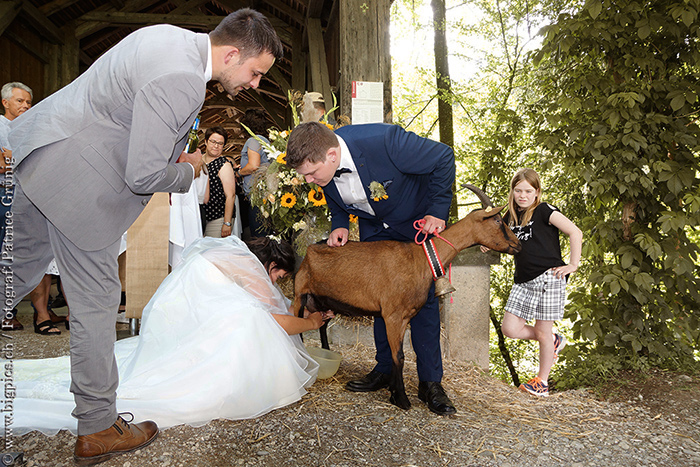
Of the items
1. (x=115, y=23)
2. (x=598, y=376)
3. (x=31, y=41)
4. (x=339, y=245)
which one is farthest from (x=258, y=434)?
(x=115, y=23)

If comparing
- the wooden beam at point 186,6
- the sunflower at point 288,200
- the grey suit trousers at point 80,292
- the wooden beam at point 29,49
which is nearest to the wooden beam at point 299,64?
the wooden beam at point 186,6

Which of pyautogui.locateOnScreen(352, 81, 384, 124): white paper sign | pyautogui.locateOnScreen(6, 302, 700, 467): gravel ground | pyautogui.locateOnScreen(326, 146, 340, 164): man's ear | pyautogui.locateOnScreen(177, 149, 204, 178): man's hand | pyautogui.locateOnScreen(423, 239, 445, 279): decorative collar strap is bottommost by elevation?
pyautogui.locateOnScreen(6, 302, 700, 467): gravel ground

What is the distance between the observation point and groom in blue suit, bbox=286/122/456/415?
270 cm

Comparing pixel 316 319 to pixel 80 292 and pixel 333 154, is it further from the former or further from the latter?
pixel 80 292

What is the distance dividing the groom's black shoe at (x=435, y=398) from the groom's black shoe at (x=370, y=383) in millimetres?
317

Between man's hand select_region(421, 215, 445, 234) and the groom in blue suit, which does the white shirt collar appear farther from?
man's hand select_region(421, 215, 445, 234)

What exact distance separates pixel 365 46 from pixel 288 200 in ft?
7.69

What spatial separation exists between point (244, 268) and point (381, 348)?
1.12m

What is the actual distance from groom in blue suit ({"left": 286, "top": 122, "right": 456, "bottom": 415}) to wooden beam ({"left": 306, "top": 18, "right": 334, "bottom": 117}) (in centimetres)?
476

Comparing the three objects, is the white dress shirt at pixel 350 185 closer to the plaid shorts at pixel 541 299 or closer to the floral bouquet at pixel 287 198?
the floral bouquet at pixel 287 198

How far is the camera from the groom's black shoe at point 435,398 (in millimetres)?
2887

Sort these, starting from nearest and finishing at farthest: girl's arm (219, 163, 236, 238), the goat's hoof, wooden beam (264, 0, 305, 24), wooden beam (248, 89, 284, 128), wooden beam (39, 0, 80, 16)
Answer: the goat's hoof
girl's arm (219, 163, 236, 238)
wooden beam (39, 0, 80, 16)
wooden beam (264, 0, 305, 24)
wooden beam (248, 89, 284, 128)

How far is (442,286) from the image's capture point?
2.92 m

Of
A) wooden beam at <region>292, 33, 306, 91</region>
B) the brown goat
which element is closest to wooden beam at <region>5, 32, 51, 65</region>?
wooden beam at <region>292, 33, 306, 91</region>
